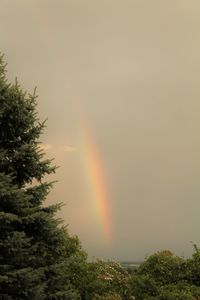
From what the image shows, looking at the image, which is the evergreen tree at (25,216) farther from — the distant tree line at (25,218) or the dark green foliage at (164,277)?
the dark green foliage at (164,277)

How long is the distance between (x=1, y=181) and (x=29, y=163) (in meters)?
1.72

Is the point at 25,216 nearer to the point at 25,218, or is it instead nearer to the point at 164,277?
the point at 25,218

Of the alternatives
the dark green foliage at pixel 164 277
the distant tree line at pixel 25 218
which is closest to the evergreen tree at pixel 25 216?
the distant tree line at pixel 25 218

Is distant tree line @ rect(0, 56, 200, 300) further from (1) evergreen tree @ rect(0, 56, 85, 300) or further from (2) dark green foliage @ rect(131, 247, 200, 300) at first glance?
(2) dark green foliage @ rect(131, 247, 200, 300)

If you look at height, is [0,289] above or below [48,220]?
below

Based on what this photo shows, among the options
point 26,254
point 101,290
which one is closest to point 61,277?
point 26,254

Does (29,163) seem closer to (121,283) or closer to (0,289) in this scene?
(0,289)

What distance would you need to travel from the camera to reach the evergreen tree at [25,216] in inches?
603

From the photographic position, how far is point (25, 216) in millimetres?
16234

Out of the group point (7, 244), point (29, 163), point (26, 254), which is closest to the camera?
point (7, 244)

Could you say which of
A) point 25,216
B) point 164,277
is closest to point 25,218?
point 25,216

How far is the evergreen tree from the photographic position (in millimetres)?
15305

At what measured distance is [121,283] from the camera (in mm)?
28047

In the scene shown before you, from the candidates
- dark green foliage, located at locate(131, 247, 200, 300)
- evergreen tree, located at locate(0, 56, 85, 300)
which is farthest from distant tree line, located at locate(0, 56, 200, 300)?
dark green foliage, located at locate(131, 247, 200, 300)
